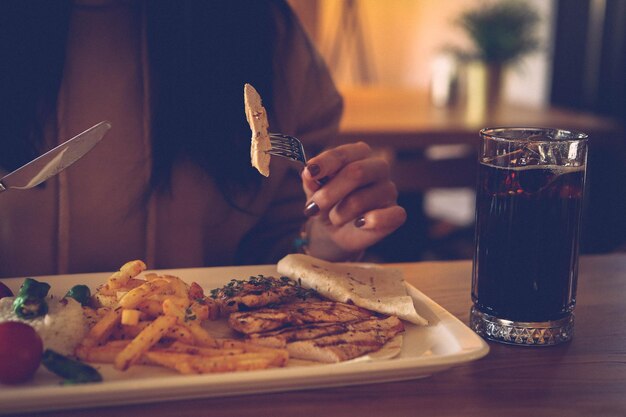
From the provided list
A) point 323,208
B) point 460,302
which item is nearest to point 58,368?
point 323,208

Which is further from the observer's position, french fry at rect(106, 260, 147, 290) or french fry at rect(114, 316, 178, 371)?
french fry at rect(106, 260, 147, 290)

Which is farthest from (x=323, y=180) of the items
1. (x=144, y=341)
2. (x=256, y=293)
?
(x=144, y=341)

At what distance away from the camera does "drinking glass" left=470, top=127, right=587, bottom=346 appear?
106 cm

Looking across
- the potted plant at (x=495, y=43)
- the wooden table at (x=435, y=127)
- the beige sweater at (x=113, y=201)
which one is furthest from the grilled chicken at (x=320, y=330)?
the potted plant at (x=495, y=43)

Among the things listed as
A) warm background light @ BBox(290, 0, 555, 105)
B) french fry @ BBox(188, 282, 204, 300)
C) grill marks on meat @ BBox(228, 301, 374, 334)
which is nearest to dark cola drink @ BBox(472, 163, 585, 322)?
grill marks on meat @ BBox(228, 301, 374, 334)

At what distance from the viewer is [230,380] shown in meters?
0.85

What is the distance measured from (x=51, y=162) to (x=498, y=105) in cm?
342

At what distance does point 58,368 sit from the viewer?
2.91 ft

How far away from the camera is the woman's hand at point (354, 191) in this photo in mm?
1308

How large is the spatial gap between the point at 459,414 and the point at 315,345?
0.21m

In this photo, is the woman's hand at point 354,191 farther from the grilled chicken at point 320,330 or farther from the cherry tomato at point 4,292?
the cherry tomato at point 4,292

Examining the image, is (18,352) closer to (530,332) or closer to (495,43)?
(530,332)

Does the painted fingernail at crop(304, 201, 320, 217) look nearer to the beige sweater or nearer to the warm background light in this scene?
the beige sweater

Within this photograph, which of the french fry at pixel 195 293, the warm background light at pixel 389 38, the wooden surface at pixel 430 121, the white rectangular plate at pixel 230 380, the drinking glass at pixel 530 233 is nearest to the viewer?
the white rectangular plate at pixel 230 380
